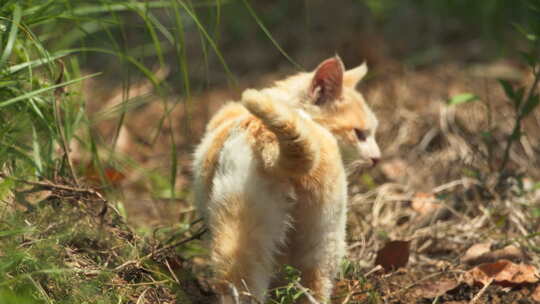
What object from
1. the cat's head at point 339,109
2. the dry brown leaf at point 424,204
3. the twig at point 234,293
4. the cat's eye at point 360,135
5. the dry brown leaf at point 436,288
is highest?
the cat's head at point 339,109

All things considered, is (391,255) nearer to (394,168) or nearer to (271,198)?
(271,198)

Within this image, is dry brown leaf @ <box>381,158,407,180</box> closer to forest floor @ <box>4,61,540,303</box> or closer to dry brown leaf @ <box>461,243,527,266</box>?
forest floor @ <box>4,61,540,303</box>

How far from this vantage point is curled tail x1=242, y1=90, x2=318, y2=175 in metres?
1.80

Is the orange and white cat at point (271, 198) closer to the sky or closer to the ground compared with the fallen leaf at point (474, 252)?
closer to the sky

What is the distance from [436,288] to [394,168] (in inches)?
57.9

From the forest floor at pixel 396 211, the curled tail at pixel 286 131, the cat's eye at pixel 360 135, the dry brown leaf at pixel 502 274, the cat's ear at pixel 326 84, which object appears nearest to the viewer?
the curled tail at pixel 286 131

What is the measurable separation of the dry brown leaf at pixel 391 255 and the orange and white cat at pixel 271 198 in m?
0.38

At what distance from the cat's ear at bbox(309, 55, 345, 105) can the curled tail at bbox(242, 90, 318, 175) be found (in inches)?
28.5

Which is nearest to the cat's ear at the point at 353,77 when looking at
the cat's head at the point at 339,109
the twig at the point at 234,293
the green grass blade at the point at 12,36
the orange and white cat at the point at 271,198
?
the cat's head at the point at 339,109

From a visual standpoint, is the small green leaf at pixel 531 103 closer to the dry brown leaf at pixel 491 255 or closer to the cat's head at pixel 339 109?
the dry brown leaf at pixel 491 255

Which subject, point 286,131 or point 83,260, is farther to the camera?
point 83,260

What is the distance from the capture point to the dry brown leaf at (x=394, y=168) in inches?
152

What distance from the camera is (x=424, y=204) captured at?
335 cm

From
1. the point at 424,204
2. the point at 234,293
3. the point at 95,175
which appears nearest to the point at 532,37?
the point at 424,204
